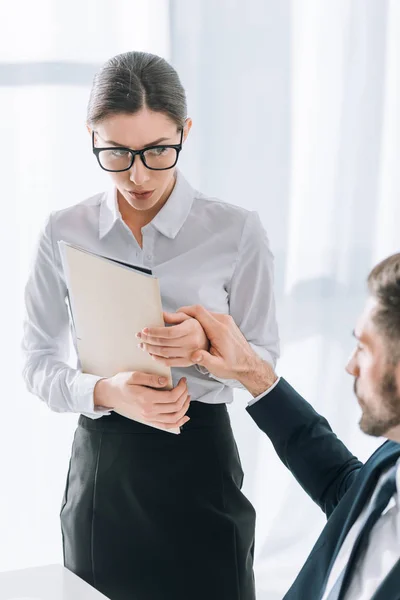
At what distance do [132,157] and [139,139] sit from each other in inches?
1.5

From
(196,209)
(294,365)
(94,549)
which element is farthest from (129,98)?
(294,365)

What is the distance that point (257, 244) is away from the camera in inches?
70.1

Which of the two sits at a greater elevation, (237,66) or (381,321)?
(237,66)

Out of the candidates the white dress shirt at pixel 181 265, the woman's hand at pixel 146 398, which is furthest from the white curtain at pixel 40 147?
the woman's hand at pixel 146 398

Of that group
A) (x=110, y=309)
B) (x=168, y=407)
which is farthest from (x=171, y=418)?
(x=110, y=309)

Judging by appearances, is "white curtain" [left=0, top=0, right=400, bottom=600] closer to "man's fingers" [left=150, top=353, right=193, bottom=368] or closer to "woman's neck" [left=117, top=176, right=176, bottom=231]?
"woman's neck" [left=117, top=176, right=176, bottom=231]

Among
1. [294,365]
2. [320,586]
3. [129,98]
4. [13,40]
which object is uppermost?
[13,40]

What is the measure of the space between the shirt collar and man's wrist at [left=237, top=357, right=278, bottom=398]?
0.37 meters

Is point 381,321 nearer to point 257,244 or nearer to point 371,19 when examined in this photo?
point 257,244

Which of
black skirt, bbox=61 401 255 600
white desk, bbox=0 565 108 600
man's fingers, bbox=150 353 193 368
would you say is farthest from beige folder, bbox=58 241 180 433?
white desk, bbox=0 565 108 600

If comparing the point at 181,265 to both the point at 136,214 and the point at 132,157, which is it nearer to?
the point at 136,214

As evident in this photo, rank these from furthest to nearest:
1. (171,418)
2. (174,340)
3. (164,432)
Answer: (164,432) < (171,418) < (174,340)

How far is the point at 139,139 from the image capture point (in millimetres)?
1606

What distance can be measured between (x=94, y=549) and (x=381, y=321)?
2.85ft
